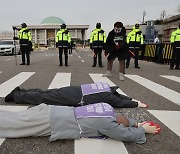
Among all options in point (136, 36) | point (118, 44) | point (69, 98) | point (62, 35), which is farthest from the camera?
point (62, 35)

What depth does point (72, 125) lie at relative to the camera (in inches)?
115

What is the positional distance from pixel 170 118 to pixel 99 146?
66.0 inches

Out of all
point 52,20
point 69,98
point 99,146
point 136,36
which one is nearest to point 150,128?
point 99,146

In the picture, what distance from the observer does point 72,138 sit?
2.95 m

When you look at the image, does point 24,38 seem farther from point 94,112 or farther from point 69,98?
point 94,112

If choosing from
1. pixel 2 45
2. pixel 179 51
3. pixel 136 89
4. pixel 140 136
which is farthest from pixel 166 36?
pixel 140 136

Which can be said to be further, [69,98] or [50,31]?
[50,31]

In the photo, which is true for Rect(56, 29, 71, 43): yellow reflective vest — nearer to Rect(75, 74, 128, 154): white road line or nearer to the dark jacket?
the dark jacket

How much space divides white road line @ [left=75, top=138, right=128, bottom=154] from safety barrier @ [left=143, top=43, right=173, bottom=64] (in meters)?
12.0

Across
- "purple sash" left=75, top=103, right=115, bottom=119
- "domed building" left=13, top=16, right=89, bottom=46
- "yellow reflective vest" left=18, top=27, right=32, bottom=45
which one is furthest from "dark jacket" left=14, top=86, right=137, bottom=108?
"domed building" left=13, top=16, right=89, bottom=46

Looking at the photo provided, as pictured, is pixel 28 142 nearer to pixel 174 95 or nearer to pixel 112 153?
pixel 112 153

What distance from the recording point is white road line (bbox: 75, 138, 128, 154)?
2.71 m

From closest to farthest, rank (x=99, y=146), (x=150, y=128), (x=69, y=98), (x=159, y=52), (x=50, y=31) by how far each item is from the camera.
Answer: (x=99, y=146)
(x=150, y=128)
(x=69, y=98)
(x=159, y=52)
(x=50, y=31)

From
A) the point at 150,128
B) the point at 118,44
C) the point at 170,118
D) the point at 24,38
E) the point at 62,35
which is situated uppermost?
the point at 62,35
